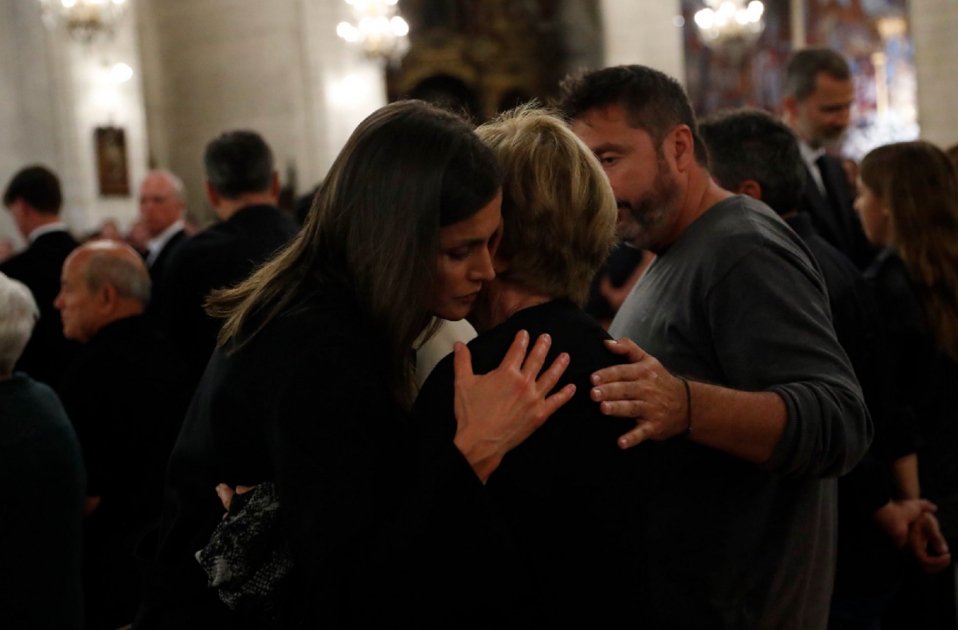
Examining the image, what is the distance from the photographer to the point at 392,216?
6.18 feet

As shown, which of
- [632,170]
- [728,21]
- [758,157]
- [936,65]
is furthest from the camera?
[728,21]

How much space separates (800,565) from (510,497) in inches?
38.9

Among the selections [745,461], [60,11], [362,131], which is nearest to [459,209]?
[362,131]

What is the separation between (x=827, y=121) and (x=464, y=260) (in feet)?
12.4

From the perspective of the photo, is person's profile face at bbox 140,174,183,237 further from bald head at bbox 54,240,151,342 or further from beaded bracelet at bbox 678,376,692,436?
beaded bracelet at bbox 678,376,692,436

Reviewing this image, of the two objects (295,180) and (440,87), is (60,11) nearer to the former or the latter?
(295,180)

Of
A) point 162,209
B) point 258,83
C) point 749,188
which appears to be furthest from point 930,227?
point 258,83

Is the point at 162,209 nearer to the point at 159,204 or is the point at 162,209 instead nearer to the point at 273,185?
the point at 159,204

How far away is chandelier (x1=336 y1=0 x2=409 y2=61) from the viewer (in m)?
14.1

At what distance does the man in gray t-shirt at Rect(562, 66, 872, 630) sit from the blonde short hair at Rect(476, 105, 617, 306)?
1.08ft

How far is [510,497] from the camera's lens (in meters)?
1.87

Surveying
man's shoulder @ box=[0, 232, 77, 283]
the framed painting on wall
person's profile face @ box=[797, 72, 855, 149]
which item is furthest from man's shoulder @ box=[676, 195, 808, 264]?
the framed painting on wall

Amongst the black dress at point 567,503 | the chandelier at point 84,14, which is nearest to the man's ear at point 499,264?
the black dress at point 567,503

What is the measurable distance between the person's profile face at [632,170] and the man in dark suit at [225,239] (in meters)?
2.41
